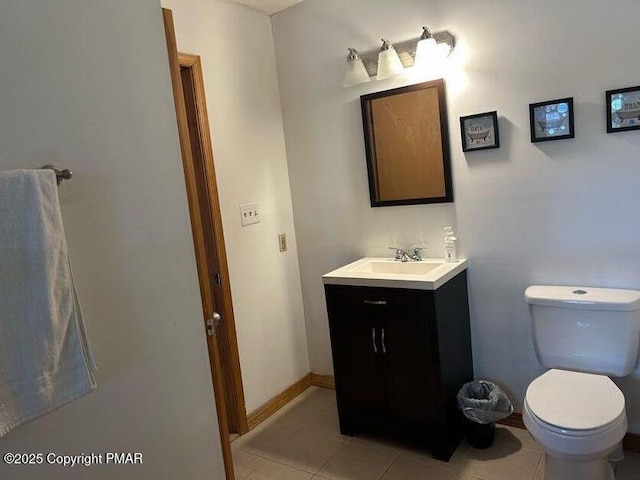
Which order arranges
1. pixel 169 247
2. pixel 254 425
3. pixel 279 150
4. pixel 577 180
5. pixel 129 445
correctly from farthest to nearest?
pixel 279 150 → pixel 254 425 → pixel 577 180 → pixel 169 247 → pixel 129 445

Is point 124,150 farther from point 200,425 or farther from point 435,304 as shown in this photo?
point 435,304

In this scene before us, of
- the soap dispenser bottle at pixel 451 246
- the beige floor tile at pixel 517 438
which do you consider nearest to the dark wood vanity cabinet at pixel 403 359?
the soap dispenser bottle at pixel 451 246

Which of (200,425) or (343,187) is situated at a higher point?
(343,187)

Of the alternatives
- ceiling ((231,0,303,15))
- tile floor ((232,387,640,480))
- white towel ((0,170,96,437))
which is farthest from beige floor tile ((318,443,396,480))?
ceiling ((231,0,303,15))

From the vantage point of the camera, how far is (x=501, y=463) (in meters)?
2.18

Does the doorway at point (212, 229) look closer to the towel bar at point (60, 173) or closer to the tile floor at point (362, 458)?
the tile floor at point (362, 458)

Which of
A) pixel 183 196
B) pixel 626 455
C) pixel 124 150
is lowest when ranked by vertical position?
pixel 626 455

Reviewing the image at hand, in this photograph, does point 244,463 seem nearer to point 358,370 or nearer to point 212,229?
point 358,370

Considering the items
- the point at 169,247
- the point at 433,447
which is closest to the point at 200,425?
the point at 169,247

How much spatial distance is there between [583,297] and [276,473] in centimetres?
165

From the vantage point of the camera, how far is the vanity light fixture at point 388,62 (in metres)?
2.39

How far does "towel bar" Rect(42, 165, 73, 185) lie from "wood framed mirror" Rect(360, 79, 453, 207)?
183 centimetres

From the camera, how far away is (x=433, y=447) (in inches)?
89.4

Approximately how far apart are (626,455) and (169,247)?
2234mm
